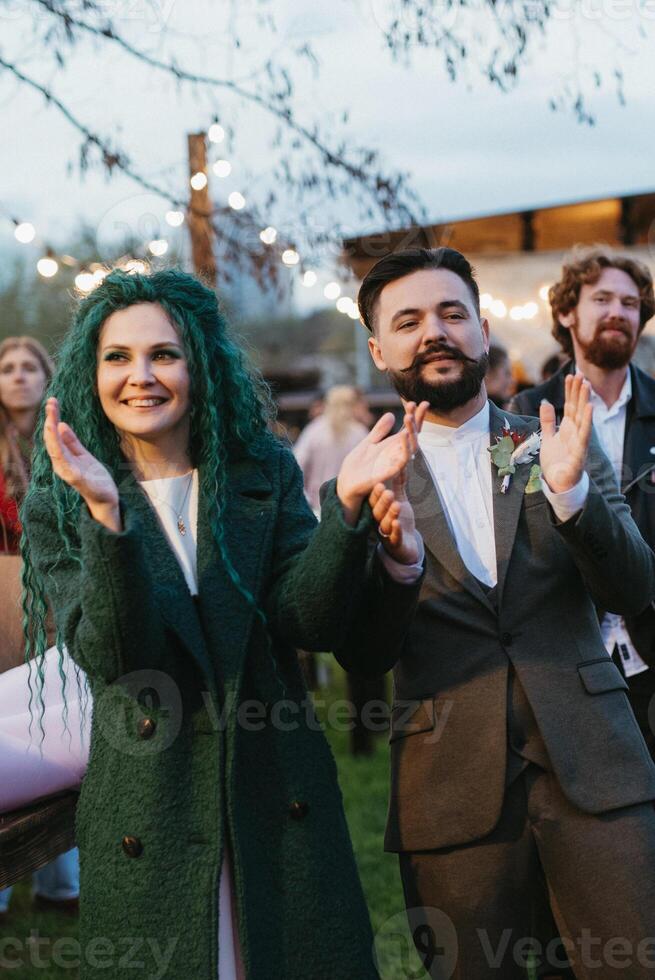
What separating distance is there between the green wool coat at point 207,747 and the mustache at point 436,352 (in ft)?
1.53

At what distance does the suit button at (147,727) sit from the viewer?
2.11 meters

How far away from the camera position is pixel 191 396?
7.64 ft

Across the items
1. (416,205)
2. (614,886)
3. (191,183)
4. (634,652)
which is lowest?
(614,886)

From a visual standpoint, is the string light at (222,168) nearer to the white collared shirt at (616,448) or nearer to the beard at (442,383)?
the white collared shirt at (616,448)

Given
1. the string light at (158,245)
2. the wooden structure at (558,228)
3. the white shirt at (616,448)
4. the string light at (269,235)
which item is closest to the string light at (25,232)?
the string light at (158,245)

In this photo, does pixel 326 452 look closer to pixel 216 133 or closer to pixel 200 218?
pixel 200 218

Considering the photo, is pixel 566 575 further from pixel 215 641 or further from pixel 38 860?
pixel 38 860

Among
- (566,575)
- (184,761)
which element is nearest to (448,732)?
(566,575)

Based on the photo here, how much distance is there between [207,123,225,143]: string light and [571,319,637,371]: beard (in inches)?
66.7

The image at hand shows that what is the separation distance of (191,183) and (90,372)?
3.05 meters

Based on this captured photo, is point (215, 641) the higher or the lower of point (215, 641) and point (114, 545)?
the lower

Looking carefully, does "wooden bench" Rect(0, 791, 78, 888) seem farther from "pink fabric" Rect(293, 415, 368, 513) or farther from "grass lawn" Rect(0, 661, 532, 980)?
"pink fabric" Rect(293, 415, 368, 513)

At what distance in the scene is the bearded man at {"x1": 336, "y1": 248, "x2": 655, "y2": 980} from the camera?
7.35 feet

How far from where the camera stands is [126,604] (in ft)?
6.43
